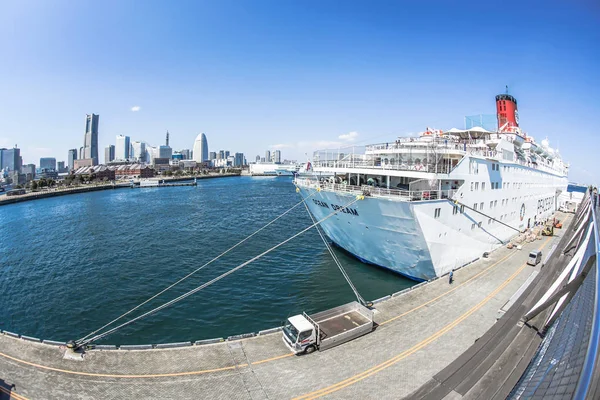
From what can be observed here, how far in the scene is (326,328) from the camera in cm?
1366

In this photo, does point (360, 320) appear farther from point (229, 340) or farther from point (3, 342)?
Result: point (3, 342)

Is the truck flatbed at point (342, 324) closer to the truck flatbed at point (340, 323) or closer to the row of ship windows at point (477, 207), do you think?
the truck flatbed at point (340, 323)

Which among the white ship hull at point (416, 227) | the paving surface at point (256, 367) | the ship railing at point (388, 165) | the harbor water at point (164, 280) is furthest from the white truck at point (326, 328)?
the ship railing at point (388, 165)

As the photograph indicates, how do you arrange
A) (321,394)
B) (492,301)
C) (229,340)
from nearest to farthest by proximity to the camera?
(321,394) < (229,340) < (492,301)

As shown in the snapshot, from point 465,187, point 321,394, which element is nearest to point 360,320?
point 321,394

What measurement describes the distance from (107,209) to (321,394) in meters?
70.7

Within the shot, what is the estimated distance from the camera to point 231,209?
6181 cm

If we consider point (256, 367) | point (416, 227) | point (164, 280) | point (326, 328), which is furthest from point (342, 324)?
point (164, 280)

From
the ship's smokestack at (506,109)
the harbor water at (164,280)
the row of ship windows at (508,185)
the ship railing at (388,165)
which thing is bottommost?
the harbor water at (164,280)

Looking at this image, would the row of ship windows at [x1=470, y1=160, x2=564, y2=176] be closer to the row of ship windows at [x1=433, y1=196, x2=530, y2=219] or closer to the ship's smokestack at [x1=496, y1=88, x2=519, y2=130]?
the row of ship windows at [x1=433, y1=196, x2=530, y2=219]

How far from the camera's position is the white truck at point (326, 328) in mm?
12367

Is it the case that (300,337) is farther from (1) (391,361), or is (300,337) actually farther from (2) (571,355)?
(2) (571,355)

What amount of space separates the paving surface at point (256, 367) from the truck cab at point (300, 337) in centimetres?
32

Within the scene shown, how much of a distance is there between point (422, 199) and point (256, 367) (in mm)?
13171
